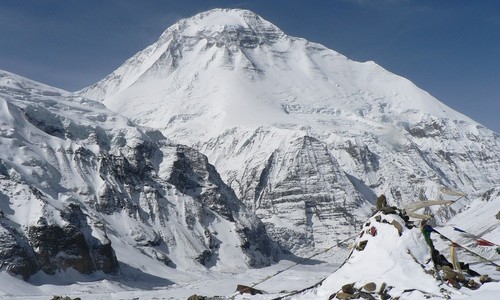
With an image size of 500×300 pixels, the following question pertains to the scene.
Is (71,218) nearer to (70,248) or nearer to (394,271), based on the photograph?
(70,248)

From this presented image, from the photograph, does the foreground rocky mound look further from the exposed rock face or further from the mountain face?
the exposed rock face

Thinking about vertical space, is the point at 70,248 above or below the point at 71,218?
below

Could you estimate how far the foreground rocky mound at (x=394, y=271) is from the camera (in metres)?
19.7

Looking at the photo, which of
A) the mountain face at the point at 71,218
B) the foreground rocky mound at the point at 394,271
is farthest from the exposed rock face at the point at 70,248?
the foreground rocky mound at the point at 394,271

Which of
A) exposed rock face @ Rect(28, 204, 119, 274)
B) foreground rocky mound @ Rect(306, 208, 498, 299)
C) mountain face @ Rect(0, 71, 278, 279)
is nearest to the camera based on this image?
foreground rocky mound @ Rect(306, 208, 498, 299)

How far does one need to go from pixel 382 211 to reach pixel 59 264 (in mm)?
130187

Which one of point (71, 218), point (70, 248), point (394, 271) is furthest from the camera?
point (71, 218)

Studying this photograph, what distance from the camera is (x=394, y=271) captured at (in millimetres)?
20594

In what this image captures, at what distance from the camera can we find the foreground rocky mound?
1970 cm

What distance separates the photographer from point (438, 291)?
1931cm

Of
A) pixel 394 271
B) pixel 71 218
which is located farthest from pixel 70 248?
pixel 394 271

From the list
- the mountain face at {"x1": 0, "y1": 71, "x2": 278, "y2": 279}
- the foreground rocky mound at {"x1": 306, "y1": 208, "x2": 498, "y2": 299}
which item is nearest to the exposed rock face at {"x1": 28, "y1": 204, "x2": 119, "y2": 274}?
the mountain face at {"x1": 0, "y1": 71, "x2": 278, "y2": 279}

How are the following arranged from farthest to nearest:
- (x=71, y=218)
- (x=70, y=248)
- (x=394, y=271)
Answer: (x=71, y=218) → (x=70, y=248) → (x=394, y=271)

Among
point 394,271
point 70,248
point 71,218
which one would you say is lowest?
point 394,271
